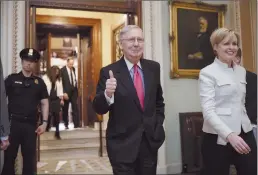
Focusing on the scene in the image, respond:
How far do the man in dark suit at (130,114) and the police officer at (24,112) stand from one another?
1.67 m

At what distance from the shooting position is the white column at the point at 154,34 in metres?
4.32

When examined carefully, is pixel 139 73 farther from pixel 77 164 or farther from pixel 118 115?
pixel 77 164

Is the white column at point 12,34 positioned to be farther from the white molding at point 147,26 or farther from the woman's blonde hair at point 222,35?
the woman's blonde hair at point 222,35

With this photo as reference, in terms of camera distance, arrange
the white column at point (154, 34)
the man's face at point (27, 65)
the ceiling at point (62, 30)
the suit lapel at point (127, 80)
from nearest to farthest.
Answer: the suit lapel at point (127, 80), the man's face at point (27, 65), the white column at point (154, 34), the ceiling at point (62, 30)

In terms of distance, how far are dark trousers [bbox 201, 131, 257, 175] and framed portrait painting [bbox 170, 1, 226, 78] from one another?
2.71m

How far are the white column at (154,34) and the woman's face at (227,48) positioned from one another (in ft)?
8.23

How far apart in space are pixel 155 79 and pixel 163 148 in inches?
101

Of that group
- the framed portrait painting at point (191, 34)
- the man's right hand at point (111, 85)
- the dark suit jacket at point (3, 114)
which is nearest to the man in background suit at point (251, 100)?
the man's right hand at point (111, 85)

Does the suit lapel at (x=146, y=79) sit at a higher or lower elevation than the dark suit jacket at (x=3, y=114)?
higher

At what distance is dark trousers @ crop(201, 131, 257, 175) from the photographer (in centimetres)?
170

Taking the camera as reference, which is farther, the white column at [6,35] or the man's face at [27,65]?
the white column at [6,35]

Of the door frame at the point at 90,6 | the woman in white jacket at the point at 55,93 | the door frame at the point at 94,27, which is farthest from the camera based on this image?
the door frame at the point at 94,27

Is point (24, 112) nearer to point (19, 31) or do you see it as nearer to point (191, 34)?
point (19, 31)

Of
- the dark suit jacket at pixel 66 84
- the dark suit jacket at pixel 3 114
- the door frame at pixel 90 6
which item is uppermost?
the door frame at pixel 90 6
